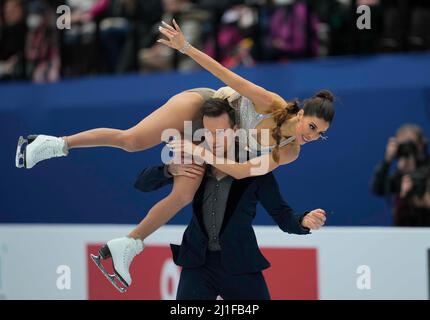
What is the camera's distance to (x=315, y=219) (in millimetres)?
4992

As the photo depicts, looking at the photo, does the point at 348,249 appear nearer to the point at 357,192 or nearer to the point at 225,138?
the point at 357,192

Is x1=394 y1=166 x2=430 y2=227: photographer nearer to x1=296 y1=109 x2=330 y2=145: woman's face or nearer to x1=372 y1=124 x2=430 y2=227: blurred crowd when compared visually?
x1=372 y1=124 x2=430 y2=227: blurred crowd

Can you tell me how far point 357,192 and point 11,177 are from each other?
9.88ft

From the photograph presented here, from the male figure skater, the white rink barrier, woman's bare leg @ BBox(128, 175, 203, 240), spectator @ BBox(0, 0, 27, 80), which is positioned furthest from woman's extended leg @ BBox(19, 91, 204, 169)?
spectator @ BBox(0, 0, 27, 80)

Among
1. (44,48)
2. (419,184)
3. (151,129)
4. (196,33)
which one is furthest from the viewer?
(44,48)

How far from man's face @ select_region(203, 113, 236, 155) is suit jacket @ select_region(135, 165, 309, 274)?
21cm

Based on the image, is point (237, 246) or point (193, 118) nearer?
point (237, 246)

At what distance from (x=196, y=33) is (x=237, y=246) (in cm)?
291

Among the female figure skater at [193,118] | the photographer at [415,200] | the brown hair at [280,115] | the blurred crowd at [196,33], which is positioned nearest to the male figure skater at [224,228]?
the female figure skater at [193,118]

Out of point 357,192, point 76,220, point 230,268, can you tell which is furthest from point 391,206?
point 76,220

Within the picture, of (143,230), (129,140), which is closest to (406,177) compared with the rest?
(143,230)

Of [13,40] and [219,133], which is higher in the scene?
[13,40]

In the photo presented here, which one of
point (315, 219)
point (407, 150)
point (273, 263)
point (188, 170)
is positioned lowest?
point (273, 263)

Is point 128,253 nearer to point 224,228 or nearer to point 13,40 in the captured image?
point 224,228
